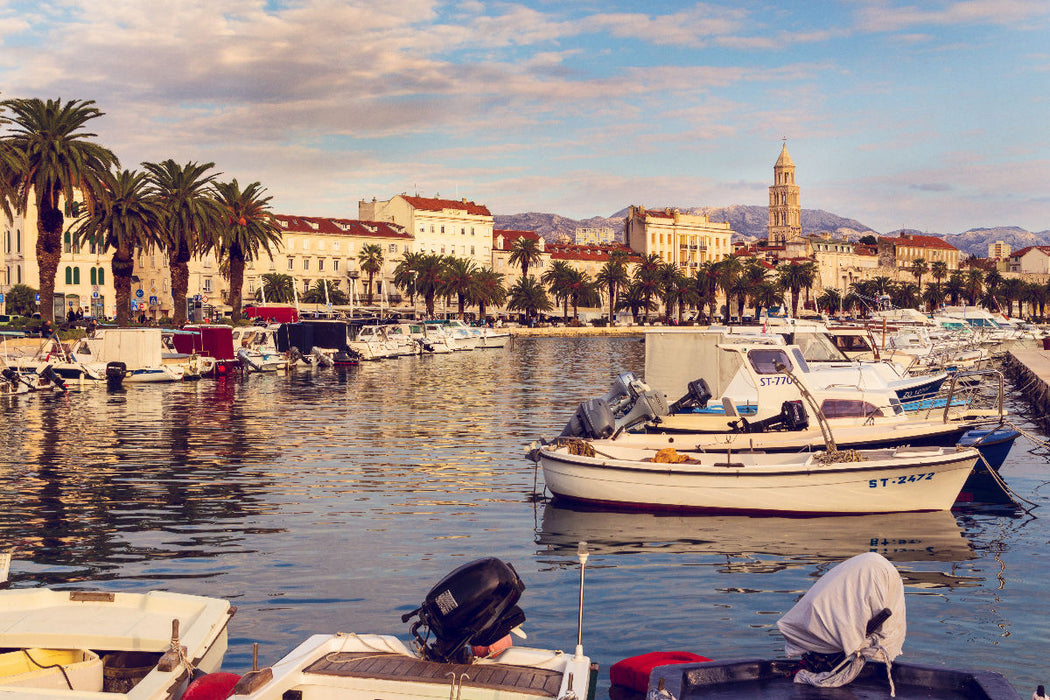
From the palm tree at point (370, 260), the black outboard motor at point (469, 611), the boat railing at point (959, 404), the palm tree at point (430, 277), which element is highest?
the palm tree at point (370, 260)

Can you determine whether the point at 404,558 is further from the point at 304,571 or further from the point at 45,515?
the point at 45,515

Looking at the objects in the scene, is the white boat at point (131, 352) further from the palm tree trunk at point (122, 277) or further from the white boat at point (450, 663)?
the white boat at point (450, 663)

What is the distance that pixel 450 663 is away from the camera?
927 cm

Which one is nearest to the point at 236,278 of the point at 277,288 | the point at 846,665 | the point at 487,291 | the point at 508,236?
Result: the point at 277,288

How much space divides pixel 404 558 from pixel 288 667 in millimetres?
7832

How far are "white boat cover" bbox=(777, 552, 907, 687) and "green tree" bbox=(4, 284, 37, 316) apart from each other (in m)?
94.1

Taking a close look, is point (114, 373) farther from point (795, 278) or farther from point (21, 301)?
point (795, 278)

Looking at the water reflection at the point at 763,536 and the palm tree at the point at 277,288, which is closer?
the water reflection at the point at 763,536

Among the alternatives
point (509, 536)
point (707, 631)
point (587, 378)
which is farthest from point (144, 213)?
point (707, 631)

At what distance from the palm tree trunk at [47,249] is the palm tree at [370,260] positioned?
8974 cm

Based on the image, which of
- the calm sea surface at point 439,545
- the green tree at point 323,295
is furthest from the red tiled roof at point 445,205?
the calm sea surface at point 439,545

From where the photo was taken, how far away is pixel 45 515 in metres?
19.7

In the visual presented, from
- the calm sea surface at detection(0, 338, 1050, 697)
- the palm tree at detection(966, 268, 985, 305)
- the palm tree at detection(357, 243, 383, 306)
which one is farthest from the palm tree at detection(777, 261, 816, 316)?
the calm sea surface at detection(0, 338, 1050, 697)

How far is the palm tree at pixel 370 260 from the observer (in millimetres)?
146500
